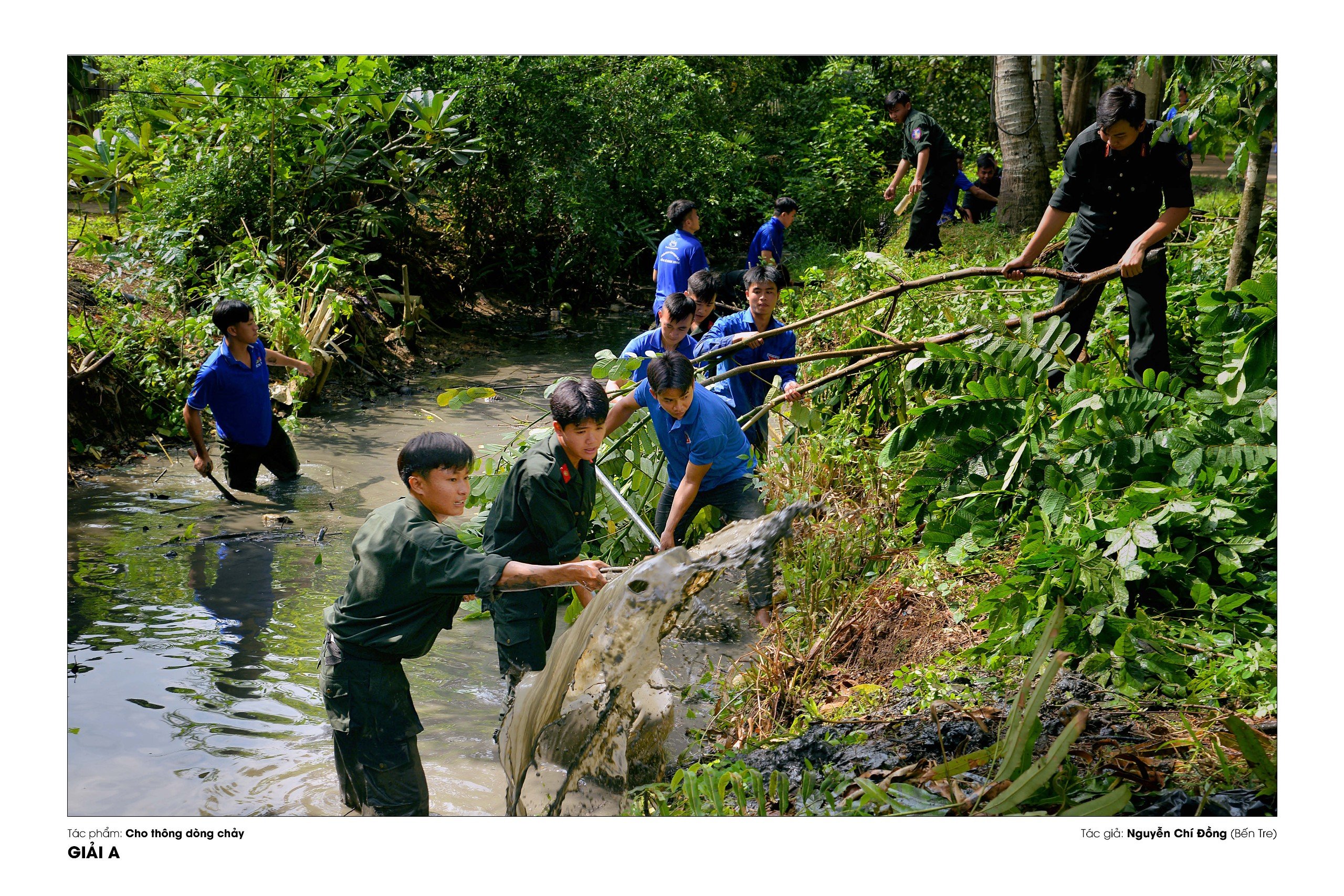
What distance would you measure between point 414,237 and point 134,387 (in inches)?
167

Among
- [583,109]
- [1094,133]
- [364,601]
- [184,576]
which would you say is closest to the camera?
[364,601]

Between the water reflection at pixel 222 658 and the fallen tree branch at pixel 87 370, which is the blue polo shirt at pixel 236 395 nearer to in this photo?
the water reflection at pixel 222 658

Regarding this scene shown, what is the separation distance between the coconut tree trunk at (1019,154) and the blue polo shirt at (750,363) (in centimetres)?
484

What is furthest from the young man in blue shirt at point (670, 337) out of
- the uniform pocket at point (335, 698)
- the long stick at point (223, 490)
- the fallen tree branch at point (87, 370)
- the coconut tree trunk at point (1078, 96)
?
the coconut tree trunk at point (1078, 96)

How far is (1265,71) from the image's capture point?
3660 mm

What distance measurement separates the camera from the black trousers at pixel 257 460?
695 centimetres

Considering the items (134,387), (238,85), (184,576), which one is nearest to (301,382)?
(134,387)

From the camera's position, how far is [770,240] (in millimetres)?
9719

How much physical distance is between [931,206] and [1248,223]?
530cm

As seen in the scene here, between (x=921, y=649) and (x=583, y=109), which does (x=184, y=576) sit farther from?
(x=583, y=109)

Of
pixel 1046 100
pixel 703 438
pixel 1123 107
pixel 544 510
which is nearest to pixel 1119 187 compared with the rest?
pixel 1123 107

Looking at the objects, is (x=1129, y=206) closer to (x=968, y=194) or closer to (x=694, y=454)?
(x=694, y=454)

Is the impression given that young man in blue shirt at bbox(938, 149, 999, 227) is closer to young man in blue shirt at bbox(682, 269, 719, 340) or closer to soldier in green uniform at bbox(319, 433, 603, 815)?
young man in blue shirt at bbox(682, 269, 719, 340)

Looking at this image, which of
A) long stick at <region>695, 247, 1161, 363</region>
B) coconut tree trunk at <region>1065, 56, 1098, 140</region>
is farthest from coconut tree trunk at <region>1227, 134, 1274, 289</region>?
coconut tree trunk at <region>1065, 56, 1098, 140</region>
